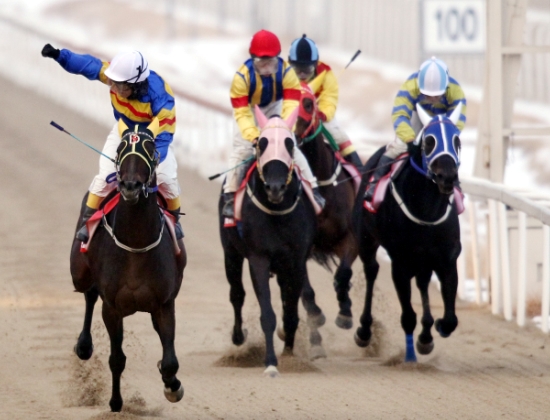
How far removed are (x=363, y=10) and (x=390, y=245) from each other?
70.1ft

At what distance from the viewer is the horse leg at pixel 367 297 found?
33.9 feet

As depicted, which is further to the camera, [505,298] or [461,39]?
[461,39]

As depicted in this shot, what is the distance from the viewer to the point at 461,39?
16016 millimetres

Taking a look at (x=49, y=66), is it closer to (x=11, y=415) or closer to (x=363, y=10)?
(x=363, y=10)

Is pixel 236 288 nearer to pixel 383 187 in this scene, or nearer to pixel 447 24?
pixel 383 187

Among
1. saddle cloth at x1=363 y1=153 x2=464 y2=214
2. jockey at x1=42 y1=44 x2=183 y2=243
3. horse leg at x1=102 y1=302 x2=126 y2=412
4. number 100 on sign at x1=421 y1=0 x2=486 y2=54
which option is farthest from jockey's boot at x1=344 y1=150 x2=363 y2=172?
number 100 on sign at x1=421 y1=0 x2=486 y2=54

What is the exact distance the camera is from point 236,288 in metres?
10.5

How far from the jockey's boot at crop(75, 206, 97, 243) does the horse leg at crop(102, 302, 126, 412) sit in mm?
498

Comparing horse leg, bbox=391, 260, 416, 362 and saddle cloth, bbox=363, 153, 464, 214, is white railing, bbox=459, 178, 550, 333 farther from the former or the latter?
horse leg, bbox=391, 260, 416, 362

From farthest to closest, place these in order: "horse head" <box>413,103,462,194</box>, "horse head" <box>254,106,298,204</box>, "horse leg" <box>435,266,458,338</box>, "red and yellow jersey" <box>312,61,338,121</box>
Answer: "red and yellow jersey" <box>312,61,338,121</box>
"horse leg" <box>435,266,458,338</box>
"horse head" <box>254,106,298,204</box>
"horse head" <box>413,103,462,194</box>

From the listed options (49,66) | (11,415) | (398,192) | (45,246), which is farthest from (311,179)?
(49,66)

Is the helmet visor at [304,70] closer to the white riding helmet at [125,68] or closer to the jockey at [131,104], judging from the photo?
the jockey at [131,104]

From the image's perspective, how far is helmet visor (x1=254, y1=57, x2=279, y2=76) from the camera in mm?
9602

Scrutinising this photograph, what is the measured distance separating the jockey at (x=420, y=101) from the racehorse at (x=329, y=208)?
0.74m
